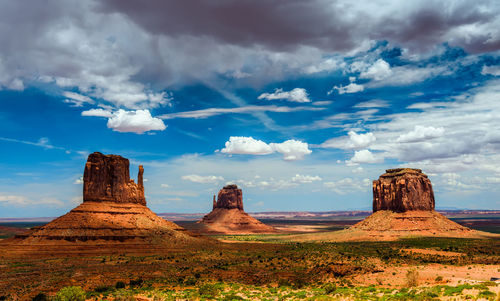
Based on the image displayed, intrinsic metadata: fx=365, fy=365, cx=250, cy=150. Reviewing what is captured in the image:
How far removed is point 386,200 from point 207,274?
4032 inches

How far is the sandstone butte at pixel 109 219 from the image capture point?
81.8m

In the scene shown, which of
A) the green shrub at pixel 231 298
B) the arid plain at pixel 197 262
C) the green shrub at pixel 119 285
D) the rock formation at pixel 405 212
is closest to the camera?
the green shrub at pixel 231 298

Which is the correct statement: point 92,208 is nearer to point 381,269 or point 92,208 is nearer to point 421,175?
point 381,269

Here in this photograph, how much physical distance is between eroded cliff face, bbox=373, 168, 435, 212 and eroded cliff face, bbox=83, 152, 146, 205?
8980 centimetres

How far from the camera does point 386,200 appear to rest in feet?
449

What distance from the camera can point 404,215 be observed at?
128750mm

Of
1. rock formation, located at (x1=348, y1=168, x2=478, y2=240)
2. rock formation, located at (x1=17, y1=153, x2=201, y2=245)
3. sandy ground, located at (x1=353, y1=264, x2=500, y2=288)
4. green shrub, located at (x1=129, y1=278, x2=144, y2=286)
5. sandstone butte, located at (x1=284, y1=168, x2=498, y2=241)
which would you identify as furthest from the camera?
rock formation, located at (x1=348, y1=168, x2=478, y2=240)

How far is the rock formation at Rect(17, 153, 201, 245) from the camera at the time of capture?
82.1 metres

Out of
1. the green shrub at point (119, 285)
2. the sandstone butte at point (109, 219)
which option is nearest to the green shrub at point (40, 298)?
the green shrub at point (119, 285)

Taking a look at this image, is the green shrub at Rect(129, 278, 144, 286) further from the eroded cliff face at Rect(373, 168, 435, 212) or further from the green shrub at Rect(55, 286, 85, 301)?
the eroded cliff face at Rect(373, 168, 435, 212)

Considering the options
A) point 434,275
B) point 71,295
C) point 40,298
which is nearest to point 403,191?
point 434,275

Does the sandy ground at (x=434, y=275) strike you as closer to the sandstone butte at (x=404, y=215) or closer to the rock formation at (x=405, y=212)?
the sandstone butte at (x=404, y=215)

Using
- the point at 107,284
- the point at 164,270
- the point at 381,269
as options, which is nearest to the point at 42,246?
the point at 164,270

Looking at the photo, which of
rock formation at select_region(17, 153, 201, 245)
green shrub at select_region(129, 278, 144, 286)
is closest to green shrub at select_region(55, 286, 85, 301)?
green shrub at select_region(129, 278, 144, 286)
